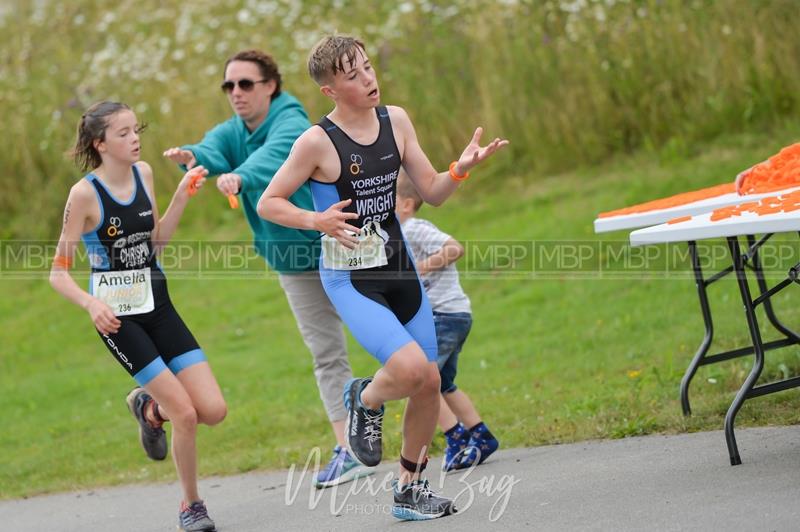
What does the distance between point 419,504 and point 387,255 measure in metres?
1.14

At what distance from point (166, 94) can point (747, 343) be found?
10.3m

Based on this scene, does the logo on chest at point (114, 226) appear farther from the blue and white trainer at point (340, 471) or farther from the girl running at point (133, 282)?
the blue and white trainer at point (340, 471)

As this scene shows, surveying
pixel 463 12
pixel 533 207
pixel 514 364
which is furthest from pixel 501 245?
pixel 463 12

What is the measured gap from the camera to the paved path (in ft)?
16.0

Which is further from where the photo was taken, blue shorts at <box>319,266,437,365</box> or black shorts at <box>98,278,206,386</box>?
black shorts at <box>98,278,206,386</box>

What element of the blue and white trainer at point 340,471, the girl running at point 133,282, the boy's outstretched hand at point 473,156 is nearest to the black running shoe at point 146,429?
the girl running at point 133,282

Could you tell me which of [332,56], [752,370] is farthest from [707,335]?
[332,56]

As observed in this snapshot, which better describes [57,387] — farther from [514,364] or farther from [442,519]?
[442,519]

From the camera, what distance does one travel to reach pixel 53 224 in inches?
602

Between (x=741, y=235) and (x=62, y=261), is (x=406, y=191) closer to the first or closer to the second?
(x=62, y=261)

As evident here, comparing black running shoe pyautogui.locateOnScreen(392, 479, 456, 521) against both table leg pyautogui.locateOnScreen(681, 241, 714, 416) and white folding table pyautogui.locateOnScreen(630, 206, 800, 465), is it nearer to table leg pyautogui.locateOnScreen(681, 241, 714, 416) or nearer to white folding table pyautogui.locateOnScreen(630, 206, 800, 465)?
white folding table pyautogui.locateOnScreen(630, 206, 800, 465)

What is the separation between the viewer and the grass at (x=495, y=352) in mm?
7586

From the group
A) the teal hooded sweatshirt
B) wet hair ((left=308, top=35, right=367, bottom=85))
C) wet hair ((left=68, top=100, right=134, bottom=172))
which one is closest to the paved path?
the teal hooded sweatshirt

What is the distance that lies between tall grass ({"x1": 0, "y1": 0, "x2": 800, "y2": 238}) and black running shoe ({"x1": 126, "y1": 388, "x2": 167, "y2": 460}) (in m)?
8.05
